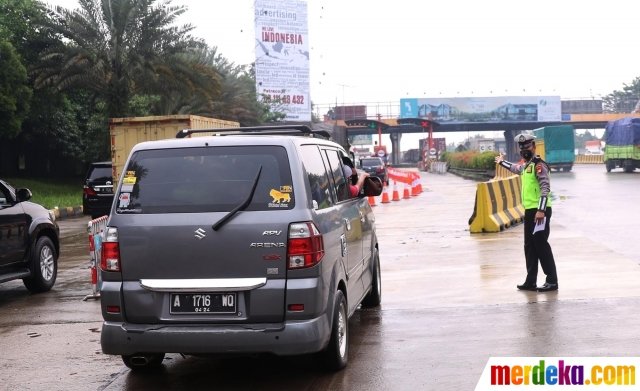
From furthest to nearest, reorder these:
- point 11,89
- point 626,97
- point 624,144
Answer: point 626,97 → point 624,144 → point 11,89

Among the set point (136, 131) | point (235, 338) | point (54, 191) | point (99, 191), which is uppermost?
point (136, 131)

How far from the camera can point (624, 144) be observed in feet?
156

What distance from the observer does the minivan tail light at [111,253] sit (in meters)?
6.02

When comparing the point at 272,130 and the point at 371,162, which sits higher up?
the point at 272,130

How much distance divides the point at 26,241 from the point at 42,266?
547 millimetres

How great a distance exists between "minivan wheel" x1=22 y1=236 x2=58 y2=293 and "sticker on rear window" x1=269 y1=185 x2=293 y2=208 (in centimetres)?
617

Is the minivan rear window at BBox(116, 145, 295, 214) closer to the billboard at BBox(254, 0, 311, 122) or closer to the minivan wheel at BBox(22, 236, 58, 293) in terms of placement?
the minivan wheel at BBox(22, 236, 58, 293)

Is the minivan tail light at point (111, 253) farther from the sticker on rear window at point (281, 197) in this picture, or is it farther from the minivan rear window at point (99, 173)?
the minivan rear window at point (99, 173)

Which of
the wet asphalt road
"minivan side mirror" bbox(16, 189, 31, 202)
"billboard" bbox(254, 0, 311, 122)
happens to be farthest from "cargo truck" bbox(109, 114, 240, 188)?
"billboard" bbox(254, 0, 311, 122)

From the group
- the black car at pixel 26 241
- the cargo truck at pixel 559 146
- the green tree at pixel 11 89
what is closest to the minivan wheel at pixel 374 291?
the black car at pixel 26 241

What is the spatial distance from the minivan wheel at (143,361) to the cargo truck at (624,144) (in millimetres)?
43126

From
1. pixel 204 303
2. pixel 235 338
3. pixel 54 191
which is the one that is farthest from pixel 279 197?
pixel 54 191

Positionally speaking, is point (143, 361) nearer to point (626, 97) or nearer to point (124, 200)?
point (124, 200)

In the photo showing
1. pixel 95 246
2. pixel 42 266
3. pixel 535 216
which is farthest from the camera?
pixel 42 266
